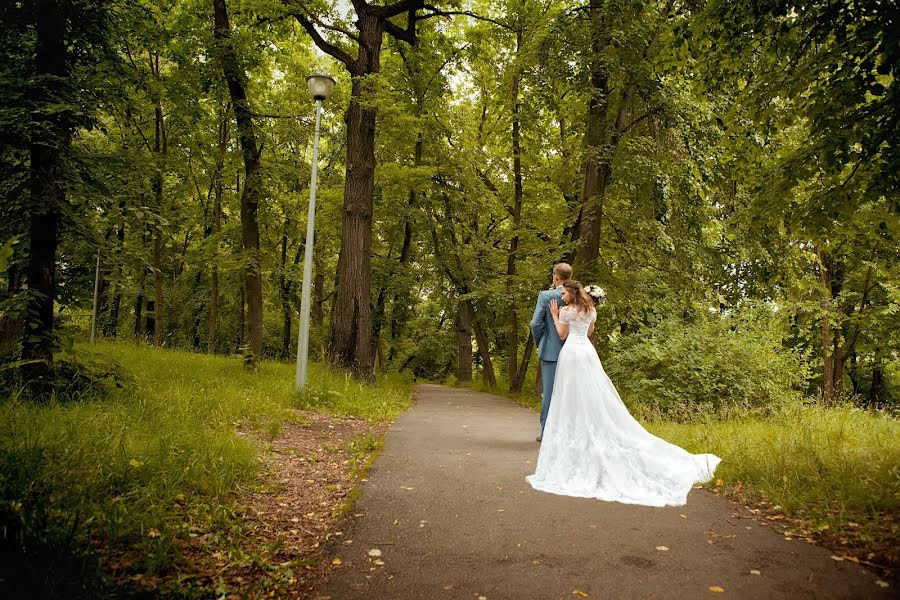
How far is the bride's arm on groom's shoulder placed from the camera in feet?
21.4

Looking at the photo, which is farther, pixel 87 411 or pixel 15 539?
pixel 87 411

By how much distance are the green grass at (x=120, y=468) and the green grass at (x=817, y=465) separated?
4768mm

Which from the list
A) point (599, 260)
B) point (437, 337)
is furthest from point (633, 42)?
point (437, 337)

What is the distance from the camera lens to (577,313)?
6.44 m

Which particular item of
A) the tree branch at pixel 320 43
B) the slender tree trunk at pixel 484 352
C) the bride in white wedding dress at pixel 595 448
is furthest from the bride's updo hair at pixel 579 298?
the slender tree trunk at pixel 484 352

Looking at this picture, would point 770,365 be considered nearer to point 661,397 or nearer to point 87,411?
point 661,397

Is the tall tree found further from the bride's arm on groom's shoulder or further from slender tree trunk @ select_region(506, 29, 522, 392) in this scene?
the bride's arm on groom's shoulder

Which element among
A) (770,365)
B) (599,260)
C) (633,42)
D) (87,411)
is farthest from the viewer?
(599,260)

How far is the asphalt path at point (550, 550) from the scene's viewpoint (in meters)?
3.06

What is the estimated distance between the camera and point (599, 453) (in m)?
5.36

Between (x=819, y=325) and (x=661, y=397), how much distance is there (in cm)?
1141

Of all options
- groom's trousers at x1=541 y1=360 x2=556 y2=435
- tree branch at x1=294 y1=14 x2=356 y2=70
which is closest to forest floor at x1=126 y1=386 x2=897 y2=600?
groom's trousers at x1=541 y1=360 x2=556 y2=435

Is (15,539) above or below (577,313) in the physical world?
below

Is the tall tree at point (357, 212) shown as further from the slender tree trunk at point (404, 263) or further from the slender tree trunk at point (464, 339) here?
the slender tree trunk at point (464, 339)
